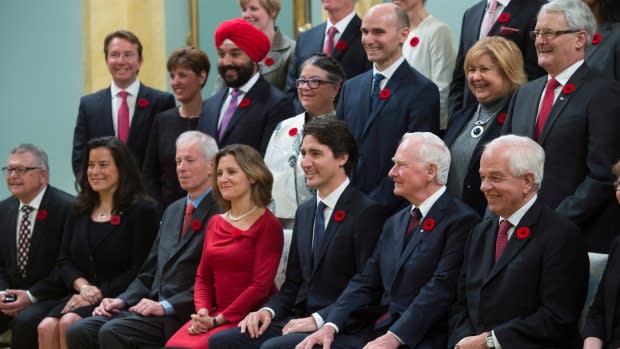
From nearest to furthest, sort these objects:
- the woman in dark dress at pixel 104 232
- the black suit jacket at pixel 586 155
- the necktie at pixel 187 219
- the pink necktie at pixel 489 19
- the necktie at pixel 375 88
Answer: the black suit jacket at pixel 586 155, the necktie at pixel 375 88, the pink necktie at pixel 489 19, the necktie at pixel 187 219, the woman in dark dress at pixel 104 232

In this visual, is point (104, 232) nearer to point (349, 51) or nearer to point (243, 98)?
point (243, 98)

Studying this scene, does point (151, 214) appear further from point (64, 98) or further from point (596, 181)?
point (64, 98)

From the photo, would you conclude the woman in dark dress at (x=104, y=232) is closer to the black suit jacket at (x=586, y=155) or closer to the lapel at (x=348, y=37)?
the lapel at (x=348, y=37)

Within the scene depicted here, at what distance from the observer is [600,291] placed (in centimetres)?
419

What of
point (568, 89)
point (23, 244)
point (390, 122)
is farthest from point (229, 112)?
point (568, 89)

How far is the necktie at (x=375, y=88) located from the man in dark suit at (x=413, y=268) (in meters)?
0.71

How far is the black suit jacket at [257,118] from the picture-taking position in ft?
20.8

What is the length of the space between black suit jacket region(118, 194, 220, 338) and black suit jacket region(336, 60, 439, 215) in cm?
87

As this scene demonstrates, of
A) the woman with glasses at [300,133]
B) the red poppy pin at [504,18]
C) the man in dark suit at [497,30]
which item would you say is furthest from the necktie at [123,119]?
the red poppy pin at [504,18]

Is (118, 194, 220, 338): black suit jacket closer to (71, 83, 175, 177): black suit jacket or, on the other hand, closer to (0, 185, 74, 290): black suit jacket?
(0, 185, 74, 290): black suit jacket

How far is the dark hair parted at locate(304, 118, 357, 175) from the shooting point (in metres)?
5.26

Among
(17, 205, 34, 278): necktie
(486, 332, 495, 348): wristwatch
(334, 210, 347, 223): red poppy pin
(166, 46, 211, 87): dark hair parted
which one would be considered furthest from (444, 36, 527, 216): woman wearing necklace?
(17, 205, 34, 278): necktie

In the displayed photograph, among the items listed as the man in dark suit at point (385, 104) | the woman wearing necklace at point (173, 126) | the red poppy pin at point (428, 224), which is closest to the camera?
the red poppy pin at point (428, 224)

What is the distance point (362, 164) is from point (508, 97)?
0.78 m
